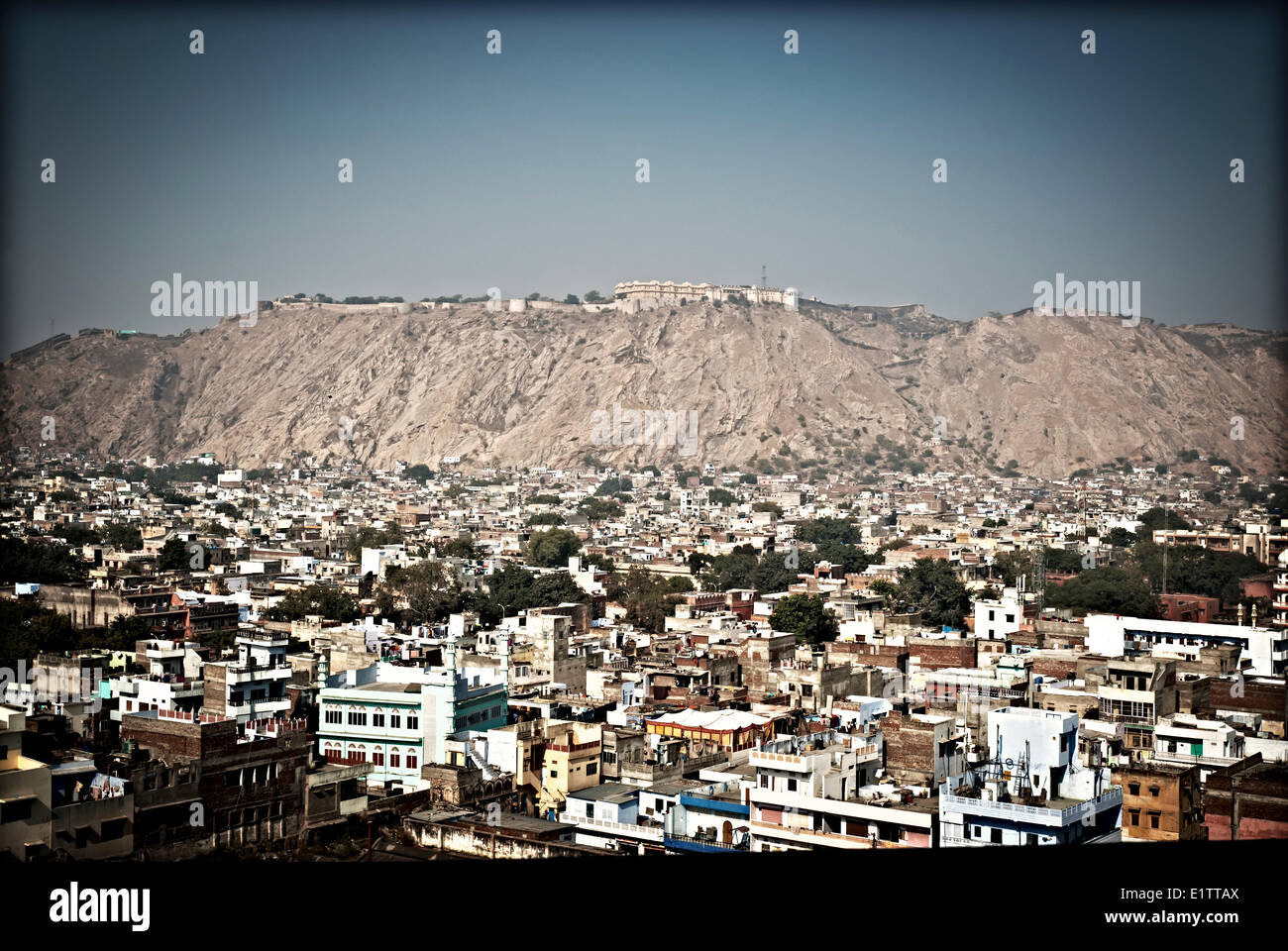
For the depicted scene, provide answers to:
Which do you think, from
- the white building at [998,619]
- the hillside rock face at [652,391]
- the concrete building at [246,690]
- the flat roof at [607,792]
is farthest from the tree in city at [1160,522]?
the hillside rock face at [652,391]

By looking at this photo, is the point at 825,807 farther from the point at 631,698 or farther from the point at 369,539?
the point at 369,539

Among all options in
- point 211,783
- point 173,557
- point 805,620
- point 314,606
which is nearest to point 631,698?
point 211,783

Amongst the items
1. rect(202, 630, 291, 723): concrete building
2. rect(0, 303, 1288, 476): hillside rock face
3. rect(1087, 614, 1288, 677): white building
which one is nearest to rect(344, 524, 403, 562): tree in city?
rect(1087, 614, 1288, 677): white building

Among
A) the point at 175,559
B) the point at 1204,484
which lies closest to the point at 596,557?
the point at 175,559

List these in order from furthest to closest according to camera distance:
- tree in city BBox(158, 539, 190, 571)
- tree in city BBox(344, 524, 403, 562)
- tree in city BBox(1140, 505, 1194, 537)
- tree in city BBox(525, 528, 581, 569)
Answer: tree in city BBox(1140, 505, 1194, 537) → tree in city BBox(344, 524, 403, 562) → tree in city BBox(525, 528, 581, 569) → tree in city BBox(158, 539, 190, 571)

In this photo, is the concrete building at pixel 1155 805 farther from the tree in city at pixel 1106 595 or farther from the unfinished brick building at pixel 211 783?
the tree in city at pixel 1106 595

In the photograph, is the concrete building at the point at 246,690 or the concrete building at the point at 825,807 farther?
the concrete building at the point at 246,690

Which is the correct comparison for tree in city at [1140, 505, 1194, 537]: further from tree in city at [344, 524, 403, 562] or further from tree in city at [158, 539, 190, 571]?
tree in city at [158, 539, 190, 571]
